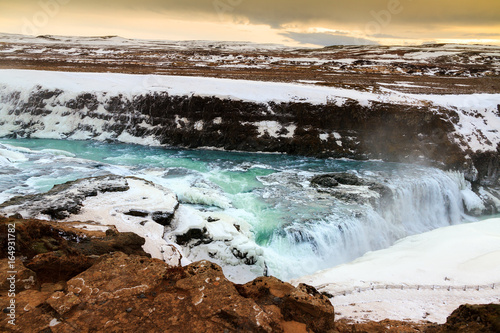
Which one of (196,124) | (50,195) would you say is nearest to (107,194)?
(50,195)

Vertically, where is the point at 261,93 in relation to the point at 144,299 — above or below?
above

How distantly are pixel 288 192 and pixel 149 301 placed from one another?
12.3m

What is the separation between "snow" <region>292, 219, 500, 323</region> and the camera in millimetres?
7508

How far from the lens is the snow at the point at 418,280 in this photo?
296 inches

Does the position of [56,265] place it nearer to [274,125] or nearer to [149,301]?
[149,301]

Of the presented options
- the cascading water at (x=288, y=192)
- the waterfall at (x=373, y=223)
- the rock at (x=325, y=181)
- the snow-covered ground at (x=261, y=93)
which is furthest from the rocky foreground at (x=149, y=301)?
the snow-covered ground at (x=261, y=93)

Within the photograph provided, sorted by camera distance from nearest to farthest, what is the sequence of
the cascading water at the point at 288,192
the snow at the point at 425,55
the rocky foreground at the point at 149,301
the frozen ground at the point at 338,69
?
the rocky foreground at the point at 149,301, the cascading water at the point at 288,192, the frozen ground at the point at 338,69, the snow at the point at 425,55

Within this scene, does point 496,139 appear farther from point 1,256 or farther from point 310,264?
point 1,256

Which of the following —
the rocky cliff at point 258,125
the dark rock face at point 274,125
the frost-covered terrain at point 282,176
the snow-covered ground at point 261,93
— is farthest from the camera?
the snow-covered ground at point 261,93

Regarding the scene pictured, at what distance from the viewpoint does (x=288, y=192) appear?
54.7ft

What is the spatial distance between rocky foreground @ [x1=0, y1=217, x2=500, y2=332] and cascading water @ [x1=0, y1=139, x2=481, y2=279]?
5163 mm

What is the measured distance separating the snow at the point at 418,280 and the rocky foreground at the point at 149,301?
7.26 feet

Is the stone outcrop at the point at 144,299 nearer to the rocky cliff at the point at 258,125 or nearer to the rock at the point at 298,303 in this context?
the rock at the point at 298,303

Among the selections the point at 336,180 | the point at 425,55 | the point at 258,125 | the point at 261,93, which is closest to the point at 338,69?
the point at 261,93
